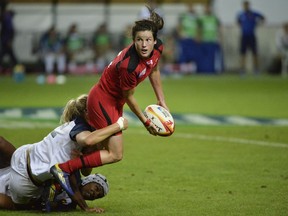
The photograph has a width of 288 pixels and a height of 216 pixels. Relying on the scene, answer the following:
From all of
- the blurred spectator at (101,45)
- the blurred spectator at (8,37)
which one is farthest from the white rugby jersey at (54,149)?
the blurred spectator at (101,45)

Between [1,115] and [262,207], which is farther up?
[262,207]

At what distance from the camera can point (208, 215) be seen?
8.26 m

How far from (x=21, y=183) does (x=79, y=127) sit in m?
0.79

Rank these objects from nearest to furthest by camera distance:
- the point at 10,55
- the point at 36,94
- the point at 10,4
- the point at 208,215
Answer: the point at 208,215
the point at 36,94
the point at 10,55
the point at 10,4

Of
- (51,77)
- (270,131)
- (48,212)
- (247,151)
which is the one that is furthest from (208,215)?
(51,77)

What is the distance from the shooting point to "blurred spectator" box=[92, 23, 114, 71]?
3228cm

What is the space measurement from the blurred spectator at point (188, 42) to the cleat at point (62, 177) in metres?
23.3

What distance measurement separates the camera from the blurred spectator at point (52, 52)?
3128 centimetres

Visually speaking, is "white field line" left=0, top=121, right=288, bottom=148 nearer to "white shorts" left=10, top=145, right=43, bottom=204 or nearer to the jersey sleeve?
the jersey sleeve

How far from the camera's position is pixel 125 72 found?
850 cm

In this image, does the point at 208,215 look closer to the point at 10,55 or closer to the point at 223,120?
the point at 223,120

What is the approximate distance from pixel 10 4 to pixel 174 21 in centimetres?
652

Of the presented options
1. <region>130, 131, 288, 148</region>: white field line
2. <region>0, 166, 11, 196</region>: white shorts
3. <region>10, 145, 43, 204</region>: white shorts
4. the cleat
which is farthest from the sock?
<region>130, 131, 288, 148</region>: white field line

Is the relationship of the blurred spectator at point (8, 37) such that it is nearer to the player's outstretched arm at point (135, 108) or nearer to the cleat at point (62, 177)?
the player's outstretched arm at point (135, 108)
